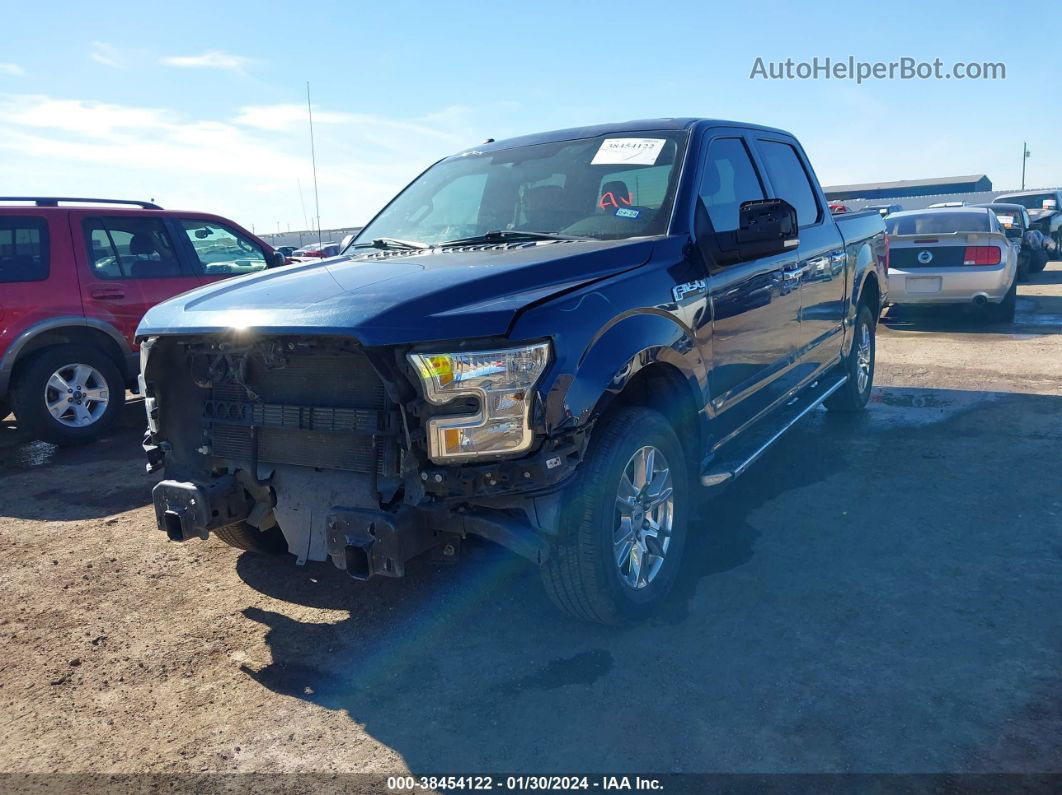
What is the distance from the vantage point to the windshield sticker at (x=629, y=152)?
13.3 feet

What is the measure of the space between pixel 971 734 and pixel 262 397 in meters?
2.70

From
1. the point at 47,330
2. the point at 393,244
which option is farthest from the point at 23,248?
the point at 393,244

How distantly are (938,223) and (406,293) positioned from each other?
37.4 ft

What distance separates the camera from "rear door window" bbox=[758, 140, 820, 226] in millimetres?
5043

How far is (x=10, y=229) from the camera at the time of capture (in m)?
6.70

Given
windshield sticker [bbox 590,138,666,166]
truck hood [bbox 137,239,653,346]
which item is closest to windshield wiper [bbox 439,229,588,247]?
truck hood [bbox 137,239,653,346]

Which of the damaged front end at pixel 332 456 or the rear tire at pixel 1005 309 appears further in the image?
the rear tire at pixel 1005 309

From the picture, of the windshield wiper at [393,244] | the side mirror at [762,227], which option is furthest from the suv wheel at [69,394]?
the side mirror at [762,227]

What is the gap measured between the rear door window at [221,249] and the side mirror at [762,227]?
5462 mm

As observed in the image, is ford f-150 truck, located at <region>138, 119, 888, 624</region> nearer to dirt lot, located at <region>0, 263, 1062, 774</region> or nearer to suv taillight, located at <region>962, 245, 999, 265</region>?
dirt lot, located at <region>0, 263, 1062, 774</region>

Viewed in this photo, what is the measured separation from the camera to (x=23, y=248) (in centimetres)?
675

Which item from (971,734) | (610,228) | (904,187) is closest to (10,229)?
(610,228)

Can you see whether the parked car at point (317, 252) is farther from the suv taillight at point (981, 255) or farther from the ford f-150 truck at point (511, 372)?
the suv taillight at point (981, 255)

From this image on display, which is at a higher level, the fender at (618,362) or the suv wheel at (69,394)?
the fender at (618,362)
